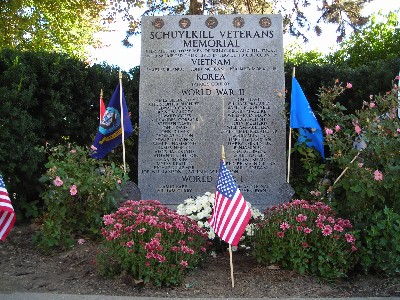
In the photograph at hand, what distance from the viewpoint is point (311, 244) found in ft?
16.7

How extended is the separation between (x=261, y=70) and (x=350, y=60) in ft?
32.3

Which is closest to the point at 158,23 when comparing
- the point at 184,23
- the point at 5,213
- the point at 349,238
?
the point at 184,23

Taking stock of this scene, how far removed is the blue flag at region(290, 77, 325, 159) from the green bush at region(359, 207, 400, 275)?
2.52 metres

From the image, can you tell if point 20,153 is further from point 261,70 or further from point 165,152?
point 261,70

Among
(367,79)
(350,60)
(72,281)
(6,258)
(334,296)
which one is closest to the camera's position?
(334,296)

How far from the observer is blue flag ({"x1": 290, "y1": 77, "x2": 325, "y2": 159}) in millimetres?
7457

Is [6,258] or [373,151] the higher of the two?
[373,151]

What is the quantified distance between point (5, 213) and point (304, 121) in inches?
162

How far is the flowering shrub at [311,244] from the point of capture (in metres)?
4.96

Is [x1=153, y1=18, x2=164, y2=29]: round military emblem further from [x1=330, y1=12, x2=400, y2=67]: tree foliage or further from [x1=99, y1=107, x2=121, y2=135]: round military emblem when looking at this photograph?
[x1=330, y1=12, x2=400, y2=67]: tree foliage

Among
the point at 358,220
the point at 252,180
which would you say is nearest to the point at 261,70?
the point at 252,180

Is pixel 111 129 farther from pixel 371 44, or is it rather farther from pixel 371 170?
pixel 371 44

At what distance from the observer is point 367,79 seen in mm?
8789

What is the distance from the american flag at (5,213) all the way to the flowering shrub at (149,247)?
895 millimetres
